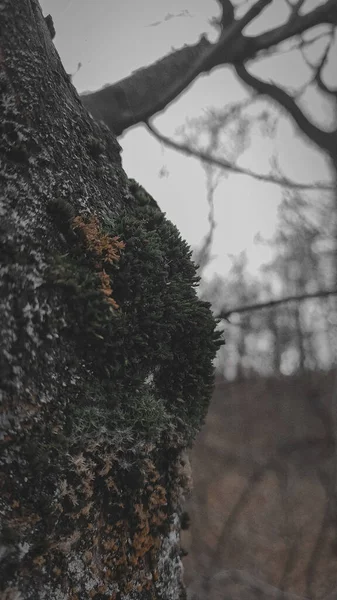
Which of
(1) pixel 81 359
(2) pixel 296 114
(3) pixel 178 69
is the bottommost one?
(1) pixel 81 359

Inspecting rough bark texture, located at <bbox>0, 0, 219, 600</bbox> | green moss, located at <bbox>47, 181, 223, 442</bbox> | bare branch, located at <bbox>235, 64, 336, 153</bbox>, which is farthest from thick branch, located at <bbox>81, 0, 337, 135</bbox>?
green moss, located at <bbox>47, 181, 223, 442</bbox>

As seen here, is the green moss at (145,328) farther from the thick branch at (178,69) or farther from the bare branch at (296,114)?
the bare branch at (296,114)

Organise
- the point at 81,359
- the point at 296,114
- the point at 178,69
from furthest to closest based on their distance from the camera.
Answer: the point at 296,114 → the point at 178,69 → the point at 81,359

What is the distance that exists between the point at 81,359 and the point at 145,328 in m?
0.20

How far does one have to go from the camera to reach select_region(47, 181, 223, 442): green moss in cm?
111

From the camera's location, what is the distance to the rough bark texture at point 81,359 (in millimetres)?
971

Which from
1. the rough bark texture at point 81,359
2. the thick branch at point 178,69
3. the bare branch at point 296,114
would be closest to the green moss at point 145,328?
the rough bark texture at point 81,359

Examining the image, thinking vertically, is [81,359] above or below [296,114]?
below

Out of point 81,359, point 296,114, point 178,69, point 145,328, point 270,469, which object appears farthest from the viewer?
point 270,469

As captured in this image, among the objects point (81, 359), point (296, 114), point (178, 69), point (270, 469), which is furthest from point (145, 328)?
point (270, 469)

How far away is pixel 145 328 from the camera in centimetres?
122

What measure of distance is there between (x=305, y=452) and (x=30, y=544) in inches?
543

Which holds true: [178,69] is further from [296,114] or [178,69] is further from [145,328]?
[145,328]

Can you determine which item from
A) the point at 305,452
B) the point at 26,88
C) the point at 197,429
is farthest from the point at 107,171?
the point at 305,452
